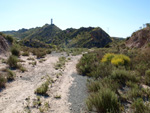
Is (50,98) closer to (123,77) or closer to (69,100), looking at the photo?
(69,100)

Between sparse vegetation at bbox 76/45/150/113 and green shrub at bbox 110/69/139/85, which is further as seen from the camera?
green shrub at bbox 110/69/139/85

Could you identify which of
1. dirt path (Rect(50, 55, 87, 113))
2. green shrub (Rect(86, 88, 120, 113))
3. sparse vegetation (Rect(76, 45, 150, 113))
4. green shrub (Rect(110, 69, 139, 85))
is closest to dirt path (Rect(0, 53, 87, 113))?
dirt path (Rect(50, 55, 87, 113))

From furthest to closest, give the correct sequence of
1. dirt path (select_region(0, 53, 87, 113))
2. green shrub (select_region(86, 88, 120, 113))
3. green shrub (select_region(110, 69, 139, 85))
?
green shrub (select_region(110, 69, 139, 85))
dirt path (select_region(0, 53, 87, 113))
green shrub (select_region(86, 88, 120, 113))

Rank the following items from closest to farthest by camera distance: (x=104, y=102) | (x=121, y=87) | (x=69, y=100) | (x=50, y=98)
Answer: (x=104, y=102)
(x=69, y=100)
(x=50, y=98)
(x=121, y=87)

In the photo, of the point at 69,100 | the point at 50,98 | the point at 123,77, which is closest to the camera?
the point at 69,100

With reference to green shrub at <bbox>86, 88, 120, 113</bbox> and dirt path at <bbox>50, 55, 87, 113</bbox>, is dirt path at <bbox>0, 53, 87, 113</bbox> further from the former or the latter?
green shrub at <bbox>86, 88, 120, 113</bbox>

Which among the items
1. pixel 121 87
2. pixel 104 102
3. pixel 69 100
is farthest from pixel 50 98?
pixel 121 87

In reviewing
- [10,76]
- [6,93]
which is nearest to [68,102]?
[6,93]

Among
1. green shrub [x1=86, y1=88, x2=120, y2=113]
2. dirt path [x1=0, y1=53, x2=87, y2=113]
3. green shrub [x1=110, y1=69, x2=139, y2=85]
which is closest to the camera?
green shrub [x1=86, y1=88, x2=120, y2=113]

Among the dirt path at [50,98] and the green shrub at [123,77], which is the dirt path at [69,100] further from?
the green shrub at [123,77]

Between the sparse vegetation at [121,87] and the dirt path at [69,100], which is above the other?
the sparse vegetation at [121,87]

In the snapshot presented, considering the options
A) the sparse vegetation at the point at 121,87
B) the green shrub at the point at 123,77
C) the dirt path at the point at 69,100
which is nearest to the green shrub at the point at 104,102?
the sparse vegetation at the point at 121,87

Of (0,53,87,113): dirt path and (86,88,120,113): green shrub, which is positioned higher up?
(86,88,120,113): green shrub

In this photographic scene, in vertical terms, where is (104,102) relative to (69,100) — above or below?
above
